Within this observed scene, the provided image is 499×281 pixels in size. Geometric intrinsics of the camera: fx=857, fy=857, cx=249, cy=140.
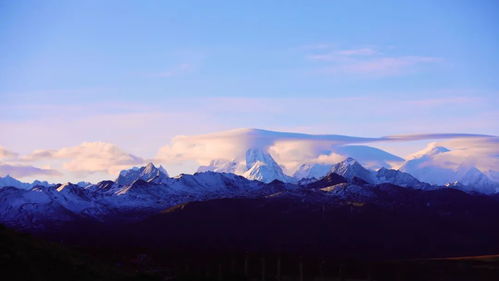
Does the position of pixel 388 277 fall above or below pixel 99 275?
A: below

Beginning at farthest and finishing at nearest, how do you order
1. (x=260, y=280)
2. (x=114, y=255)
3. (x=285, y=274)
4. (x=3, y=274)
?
(x=114, y=255)
(x=285, y=274)
(x=260, y=280)
(x=3, y=274)

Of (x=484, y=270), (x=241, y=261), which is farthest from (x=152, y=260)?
(x=484, y=270)

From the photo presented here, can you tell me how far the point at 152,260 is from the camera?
171500 millimetres

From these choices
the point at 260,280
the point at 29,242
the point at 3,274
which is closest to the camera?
the point at 3,274

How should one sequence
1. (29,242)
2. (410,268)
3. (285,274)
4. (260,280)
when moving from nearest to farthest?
(29,242)
(260,280)
(285,274)
(410,268)

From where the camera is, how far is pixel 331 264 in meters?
184

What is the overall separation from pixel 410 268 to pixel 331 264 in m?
16.7

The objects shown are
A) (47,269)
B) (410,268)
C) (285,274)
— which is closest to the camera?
(47,269)

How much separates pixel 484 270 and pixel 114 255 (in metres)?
74.2

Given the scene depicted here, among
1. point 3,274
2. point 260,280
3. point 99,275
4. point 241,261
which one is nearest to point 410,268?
point 241,261

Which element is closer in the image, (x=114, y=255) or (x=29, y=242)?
(x=29, y=242)

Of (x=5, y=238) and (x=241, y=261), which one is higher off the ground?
(x=5, y=238)

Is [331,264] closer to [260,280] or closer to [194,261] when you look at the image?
[194,261]

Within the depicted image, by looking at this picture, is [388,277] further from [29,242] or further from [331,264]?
[29,242]
